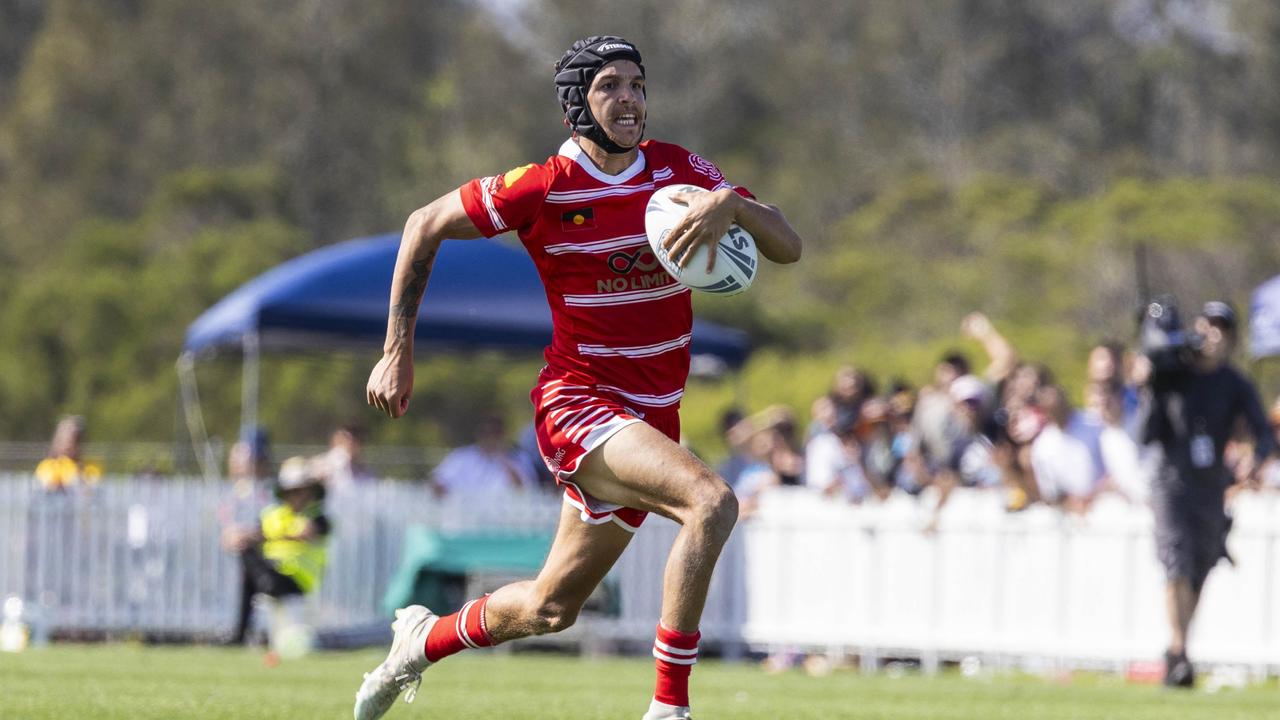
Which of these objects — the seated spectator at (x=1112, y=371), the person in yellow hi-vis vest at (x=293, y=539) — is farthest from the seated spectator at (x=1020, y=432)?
the person in yellow hi-vis vest at (x=293, y=539)

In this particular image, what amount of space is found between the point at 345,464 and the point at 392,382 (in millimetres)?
11278

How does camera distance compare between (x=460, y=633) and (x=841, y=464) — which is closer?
(x=460, y=633)

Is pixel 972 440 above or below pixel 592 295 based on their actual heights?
below

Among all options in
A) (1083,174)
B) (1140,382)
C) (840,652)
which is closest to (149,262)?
(1083,174)

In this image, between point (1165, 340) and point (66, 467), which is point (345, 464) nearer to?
point (66, 467)

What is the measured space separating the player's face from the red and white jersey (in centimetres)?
13

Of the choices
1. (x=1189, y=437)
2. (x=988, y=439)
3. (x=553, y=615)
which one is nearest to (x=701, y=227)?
(x=553, y=615)

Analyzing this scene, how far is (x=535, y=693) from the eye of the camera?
1126 centimetres

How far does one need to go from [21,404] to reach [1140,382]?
30696 millimetres

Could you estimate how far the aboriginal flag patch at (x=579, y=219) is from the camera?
6922 millimetres

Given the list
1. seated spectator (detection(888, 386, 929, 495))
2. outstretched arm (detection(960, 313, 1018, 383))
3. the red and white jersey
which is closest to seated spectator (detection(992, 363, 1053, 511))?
outstretched arm (detection(960, 313, 1018, 383))

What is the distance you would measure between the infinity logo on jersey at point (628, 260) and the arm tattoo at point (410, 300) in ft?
2.02

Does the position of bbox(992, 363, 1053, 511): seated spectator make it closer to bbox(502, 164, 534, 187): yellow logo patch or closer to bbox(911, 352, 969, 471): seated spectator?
bbox(911, 352, 969, 471): seated spectator

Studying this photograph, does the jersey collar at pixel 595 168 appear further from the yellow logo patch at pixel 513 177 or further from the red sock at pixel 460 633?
the red sock at pixel 460 633
